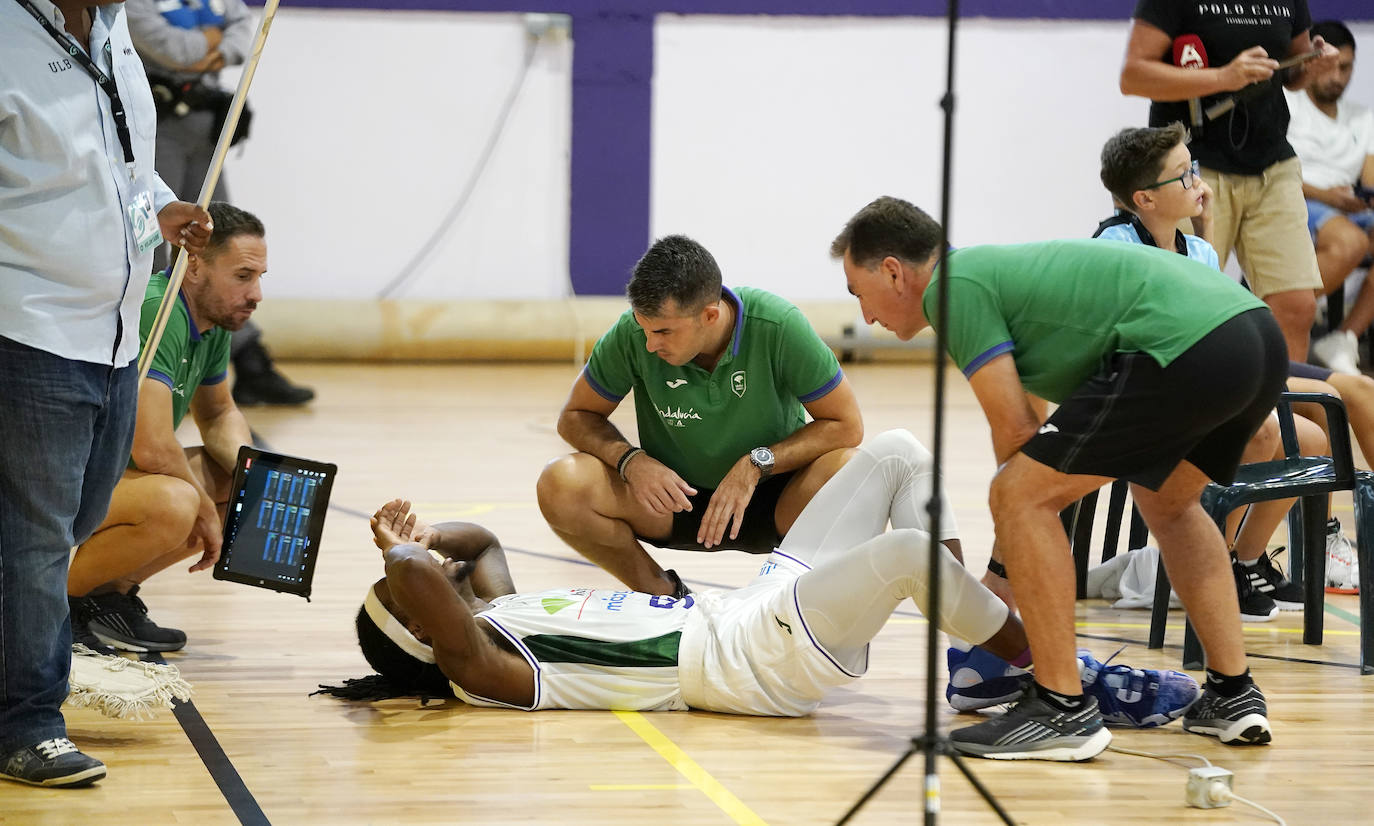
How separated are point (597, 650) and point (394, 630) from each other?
1.40 ft

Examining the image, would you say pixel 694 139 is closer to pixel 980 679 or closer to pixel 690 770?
pixel 980 679

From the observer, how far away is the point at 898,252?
312 cm

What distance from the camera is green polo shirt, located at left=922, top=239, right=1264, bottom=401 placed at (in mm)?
3023

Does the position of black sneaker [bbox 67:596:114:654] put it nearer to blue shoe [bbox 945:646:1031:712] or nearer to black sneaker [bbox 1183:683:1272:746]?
blue shoe [bbox 945:646:1031:712]

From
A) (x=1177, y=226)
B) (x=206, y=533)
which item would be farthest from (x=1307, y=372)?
(x=206, y=533)

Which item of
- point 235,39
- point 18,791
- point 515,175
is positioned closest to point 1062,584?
point 18,791

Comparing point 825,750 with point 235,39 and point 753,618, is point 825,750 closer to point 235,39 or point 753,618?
point 753,618

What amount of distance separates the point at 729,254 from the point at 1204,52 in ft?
20.6

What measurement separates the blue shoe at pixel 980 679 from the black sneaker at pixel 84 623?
1.97m

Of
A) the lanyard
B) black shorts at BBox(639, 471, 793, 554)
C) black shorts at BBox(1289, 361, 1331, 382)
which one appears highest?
the lanyard

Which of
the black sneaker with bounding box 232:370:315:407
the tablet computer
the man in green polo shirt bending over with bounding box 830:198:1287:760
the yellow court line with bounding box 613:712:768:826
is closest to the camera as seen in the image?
the yellow court line with bounding box 613:712:768:826

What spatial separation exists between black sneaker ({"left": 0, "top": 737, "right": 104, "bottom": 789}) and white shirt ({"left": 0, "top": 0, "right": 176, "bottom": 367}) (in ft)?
2.31

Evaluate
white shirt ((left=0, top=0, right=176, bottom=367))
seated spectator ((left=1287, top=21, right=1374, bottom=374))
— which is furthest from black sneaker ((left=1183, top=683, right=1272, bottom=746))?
seated spectator ((left=1287, top=21, right=1374, bottom=374))

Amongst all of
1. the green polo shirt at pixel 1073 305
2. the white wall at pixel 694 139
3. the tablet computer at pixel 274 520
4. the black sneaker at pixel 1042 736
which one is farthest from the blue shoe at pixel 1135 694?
the white wall at pixel 694 139
